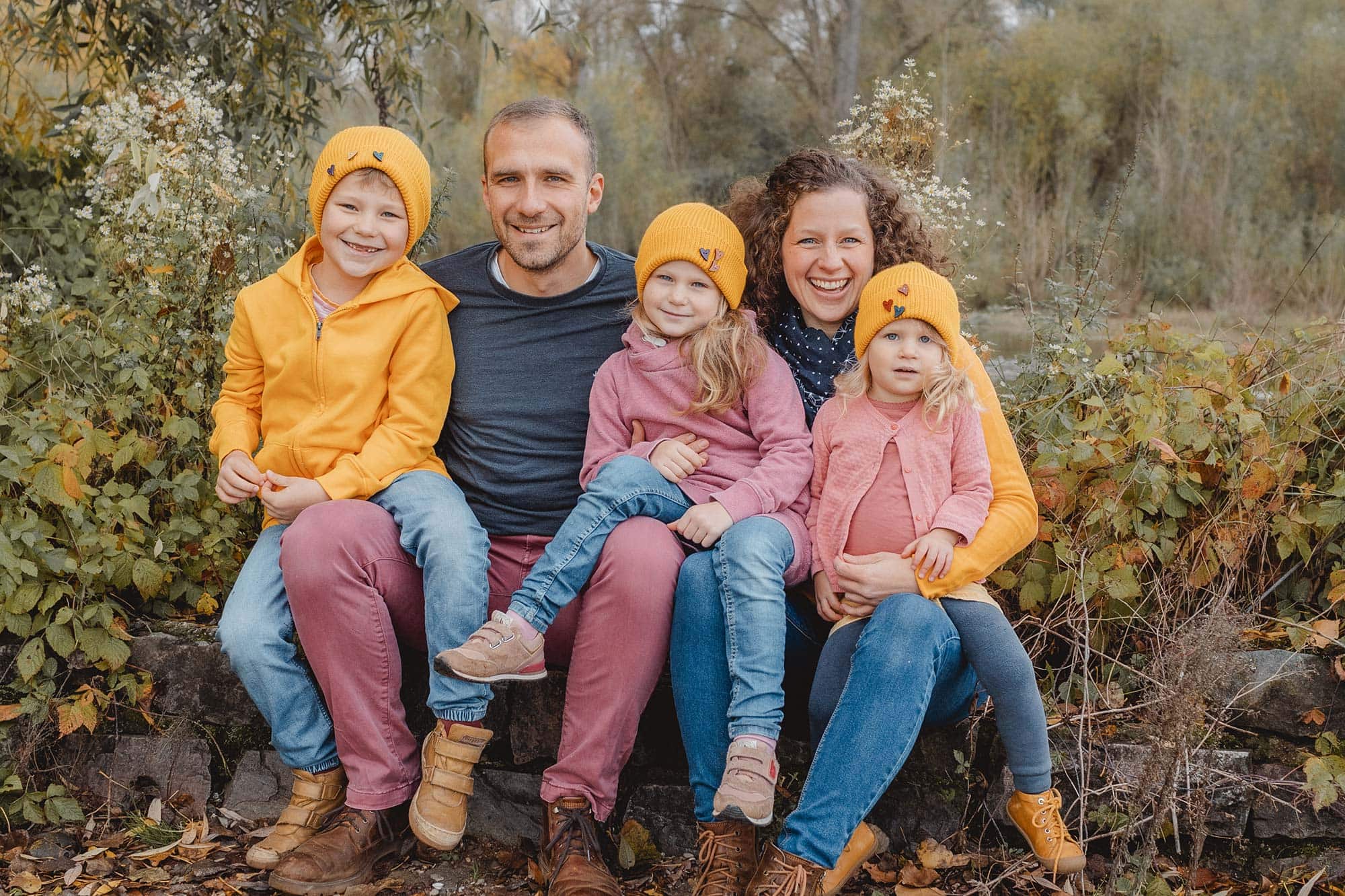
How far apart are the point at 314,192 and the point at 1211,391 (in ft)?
7.22

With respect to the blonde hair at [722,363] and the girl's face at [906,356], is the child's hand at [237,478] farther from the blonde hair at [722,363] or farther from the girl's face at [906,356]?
the girl's face at [906,356]

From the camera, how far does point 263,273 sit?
130 inches

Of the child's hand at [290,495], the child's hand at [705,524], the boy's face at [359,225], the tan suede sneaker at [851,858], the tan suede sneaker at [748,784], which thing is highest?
the boy's face at [359,225]

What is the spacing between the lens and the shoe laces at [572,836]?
2207 millimetres

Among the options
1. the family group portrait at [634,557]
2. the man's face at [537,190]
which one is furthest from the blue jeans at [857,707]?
the man's face at [537,190]

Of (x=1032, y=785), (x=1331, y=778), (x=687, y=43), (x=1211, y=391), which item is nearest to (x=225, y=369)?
(x=1032, y=785)

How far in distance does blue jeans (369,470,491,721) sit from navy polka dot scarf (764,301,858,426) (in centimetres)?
79

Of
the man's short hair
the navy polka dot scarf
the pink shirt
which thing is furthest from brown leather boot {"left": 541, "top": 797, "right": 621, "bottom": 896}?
the man's short hair

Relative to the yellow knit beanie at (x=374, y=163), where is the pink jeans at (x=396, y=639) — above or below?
below

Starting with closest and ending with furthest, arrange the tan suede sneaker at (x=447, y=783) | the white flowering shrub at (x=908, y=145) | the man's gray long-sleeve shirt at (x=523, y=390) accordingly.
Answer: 1. the tan suede sneaker at (x=447, y=783)
2. the man's gray long-sleeve shirt at (x=523, y=390)
3. the white flowering shrub at (x=908, y=145)

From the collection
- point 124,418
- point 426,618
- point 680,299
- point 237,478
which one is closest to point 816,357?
point 680,299

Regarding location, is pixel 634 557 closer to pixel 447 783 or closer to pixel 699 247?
pixel 447 783

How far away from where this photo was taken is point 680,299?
2.47 m

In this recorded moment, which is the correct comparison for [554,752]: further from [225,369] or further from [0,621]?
[0,621]
